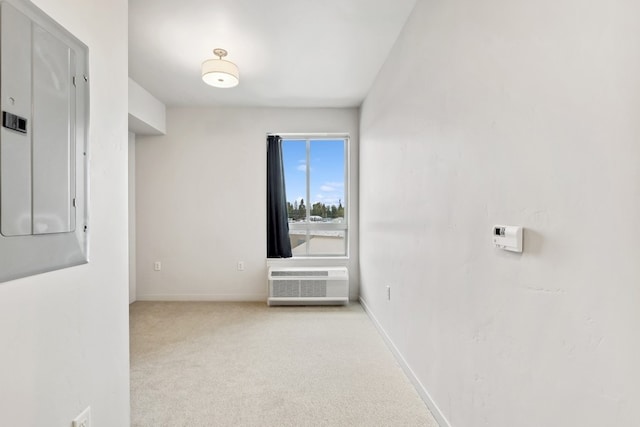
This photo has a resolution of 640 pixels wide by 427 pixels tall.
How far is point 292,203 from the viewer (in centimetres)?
439

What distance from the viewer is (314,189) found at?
4379mm

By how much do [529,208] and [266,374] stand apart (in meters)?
2.04

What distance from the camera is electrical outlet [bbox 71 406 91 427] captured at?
1148 millimetres

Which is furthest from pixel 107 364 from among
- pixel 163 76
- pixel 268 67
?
pixel 163 76

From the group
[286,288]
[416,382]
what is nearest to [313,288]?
[286,288]

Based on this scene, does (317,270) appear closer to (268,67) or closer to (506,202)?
(268,67)

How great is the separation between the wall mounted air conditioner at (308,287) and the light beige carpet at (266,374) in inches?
15.4

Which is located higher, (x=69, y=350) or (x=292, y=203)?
(x=292, y=203)

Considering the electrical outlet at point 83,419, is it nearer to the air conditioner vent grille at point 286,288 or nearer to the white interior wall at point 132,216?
the air conditioner vent grille at point 286,288

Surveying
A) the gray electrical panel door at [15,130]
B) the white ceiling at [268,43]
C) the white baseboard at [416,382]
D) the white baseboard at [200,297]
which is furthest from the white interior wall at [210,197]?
the gray electrical panel door at [15,130]

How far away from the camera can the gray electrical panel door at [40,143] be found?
891 millimetres

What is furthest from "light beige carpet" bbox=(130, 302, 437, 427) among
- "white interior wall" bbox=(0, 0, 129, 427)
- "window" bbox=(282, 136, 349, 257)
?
"window" bbox=(282, 136, 349, 257)

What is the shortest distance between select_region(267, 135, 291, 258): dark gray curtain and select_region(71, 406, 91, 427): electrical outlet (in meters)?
3.06

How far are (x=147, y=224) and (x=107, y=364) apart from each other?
3.19m
